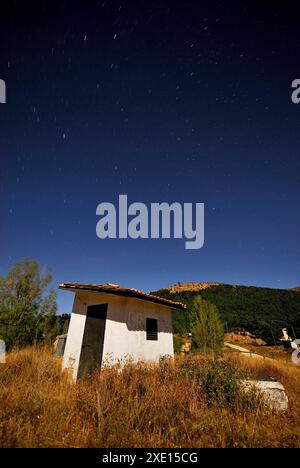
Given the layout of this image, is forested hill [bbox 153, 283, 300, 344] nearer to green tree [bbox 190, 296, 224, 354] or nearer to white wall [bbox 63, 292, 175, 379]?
green tree [bbox 190, 296, 224, 354]

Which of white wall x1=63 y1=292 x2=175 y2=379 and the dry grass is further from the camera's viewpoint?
white wall x1=63 y1=292 x2=175 y2=379

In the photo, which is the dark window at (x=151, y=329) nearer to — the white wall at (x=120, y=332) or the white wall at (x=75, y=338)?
the white wall at (x=120, y=332)

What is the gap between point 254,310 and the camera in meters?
27.2

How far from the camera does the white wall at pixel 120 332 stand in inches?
288

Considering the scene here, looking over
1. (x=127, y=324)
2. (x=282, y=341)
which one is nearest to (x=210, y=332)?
(x=282, y=341)

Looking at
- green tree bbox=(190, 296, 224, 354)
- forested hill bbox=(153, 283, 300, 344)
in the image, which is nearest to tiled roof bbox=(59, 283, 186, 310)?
green tree bbox=(190, 296, 224, 354)

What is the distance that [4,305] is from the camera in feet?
31.9

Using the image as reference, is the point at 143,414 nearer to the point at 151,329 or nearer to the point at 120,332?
the point at 120,332

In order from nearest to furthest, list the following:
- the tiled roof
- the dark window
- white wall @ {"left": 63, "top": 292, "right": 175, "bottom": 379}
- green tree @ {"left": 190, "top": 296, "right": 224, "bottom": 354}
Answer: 1. white wall @ {"left": 63, "top": 292, "right": 175, "bottom": 379}
2. the tiled roof
3. the dark window
4. green tree @ {"left": 190, "top": 296, "right": 224, "bottom": 354}

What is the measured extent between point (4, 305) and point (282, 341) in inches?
970

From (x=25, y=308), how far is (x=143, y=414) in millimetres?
8310

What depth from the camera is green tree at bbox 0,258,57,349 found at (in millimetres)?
9547

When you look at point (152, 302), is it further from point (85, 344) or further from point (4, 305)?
point (4, 305)

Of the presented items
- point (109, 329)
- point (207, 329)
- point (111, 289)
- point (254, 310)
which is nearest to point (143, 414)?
point (109, 329)
